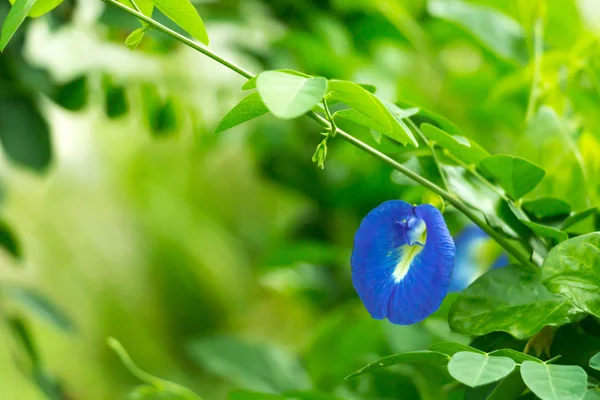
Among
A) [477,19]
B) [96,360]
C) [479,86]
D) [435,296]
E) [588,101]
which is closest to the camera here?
[435,296]

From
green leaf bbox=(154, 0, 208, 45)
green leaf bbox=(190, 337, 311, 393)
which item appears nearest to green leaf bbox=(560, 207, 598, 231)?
green leaf bbox=(154, 0, 208, 45)

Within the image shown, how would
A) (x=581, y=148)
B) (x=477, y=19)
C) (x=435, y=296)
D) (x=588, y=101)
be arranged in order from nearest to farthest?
(x=435, y=296) → (x=581, y=148) → (x=588, y=101) → (x=477, y=19)

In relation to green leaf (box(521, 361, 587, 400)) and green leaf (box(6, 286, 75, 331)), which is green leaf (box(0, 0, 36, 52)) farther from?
green leaf (box(6, 286, 75, 331))

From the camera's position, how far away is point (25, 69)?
2.51 feet

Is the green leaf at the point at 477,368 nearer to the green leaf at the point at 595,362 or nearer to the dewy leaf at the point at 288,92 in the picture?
the green leaf at the point at 595,362

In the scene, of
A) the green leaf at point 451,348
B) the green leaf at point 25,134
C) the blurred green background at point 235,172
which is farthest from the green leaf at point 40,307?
the green leaf at point 451,348

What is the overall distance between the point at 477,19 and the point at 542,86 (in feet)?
0.56

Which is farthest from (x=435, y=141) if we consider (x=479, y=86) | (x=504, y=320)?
(x=479, y=86)

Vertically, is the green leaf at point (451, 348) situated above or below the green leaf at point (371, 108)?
below

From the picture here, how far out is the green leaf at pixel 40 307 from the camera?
0.82 metres

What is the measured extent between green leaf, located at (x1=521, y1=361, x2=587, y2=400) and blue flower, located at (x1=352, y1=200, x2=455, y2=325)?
58 millimetres

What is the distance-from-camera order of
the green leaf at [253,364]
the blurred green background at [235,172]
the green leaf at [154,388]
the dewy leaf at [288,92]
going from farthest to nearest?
the green leaf at [253,364] → the blurred green background at [235,172] → the green leaf at [154,388] → the dewy leaf at [288,92]

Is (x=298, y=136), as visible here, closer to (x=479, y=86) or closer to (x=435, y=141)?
(x=479, y=86)

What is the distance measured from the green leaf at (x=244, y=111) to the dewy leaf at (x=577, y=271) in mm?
174
